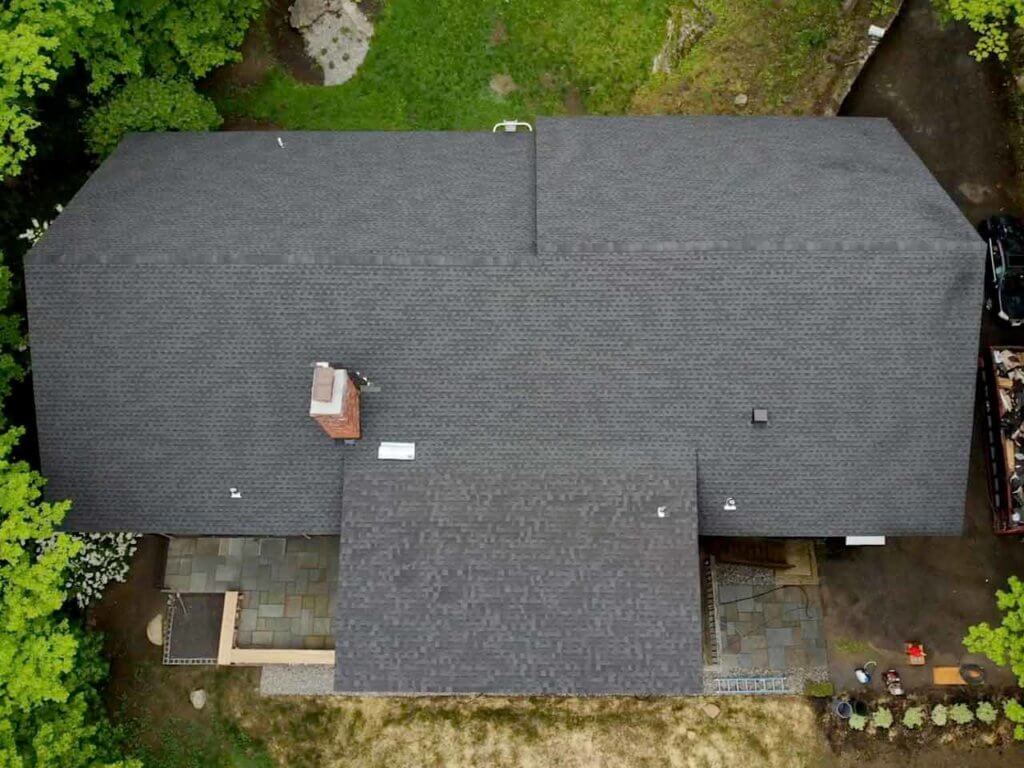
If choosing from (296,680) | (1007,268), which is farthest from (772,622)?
(296,680)

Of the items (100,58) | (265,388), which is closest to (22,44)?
(100,58)

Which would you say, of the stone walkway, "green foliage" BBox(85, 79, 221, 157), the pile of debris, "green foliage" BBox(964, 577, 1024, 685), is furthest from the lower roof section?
"green foliage" BBox(85, 79, 221, 157)

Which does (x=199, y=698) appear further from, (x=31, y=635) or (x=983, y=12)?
(x=983, y=12)

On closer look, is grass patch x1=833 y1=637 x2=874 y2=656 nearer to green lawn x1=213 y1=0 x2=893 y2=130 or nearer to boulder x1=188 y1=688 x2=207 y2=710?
green lawn x1=213 y1=0 x2=893 y2=130

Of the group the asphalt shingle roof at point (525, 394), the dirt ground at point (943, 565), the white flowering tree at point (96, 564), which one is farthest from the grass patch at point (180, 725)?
the dirt ground at point (943, 565)

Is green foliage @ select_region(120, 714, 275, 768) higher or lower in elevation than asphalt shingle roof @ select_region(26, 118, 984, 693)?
lower

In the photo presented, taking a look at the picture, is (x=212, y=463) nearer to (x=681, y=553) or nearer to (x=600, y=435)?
(x=600, y=435)
